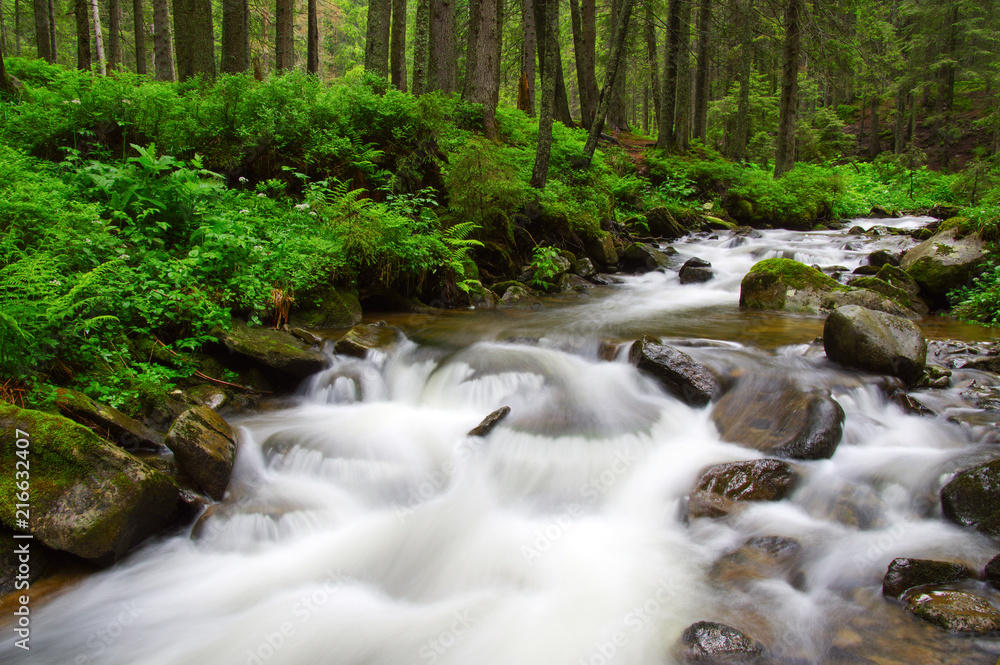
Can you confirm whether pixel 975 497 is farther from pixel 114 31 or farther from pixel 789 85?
pixel 114 31

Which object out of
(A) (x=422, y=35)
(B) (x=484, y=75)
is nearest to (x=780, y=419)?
(B) (x=484, y=75)

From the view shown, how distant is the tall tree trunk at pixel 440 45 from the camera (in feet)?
45.5

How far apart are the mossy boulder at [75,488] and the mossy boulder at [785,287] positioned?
9.18 meters

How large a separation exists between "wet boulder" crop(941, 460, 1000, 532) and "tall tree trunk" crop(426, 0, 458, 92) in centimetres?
1303

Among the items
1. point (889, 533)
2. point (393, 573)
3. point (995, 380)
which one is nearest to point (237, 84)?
point (393, 573)

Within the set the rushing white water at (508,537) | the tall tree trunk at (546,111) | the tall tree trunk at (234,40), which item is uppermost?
the tall tree trunk at (234,40)

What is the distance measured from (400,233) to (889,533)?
6.62 metres

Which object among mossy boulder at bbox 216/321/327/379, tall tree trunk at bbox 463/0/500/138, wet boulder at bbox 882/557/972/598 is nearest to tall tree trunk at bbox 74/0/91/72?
tall tree trunk at bbox 463/0/500/138

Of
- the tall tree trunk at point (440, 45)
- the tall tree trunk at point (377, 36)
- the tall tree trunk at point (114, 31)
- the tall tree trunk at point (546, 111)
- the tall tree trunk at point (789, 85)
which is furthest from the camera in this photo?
the tall tree trunk at point (114, 31)

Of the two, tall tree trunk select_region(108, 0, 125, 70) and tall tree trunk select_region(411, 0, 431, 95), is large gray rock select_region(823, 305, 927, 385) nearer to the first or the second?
tall tree trunk select_region(411, 0, 431, 95)

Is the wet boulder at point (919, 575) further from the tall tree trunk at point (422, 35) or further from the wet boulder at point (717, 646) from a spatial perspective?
the tall tree trunk at point (422, 35)

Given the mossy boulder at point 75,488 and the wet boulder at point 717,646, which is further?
the mossy boulder at point 75,488

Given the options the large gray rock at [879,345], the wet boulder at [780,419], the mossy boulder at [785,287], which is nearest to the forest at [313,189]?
the mossy boulder at [785,287]

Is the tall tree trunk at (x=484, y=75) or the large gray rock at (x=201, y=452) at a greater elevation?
the tall tree trunk at (x=484, y=75)
